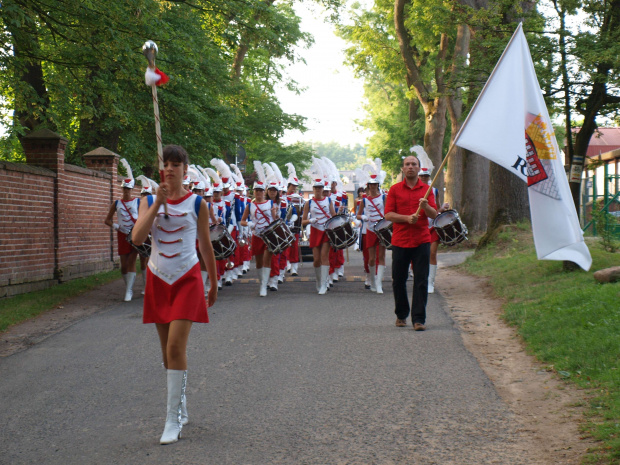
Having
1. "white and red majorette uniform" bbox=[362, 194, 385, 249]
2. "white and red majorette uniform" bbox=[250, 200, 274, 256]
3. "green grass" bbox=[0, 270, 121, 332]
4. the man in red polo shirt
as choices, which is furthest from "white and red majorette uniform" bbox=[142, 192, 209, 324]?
"white and red majorette uniform" bbox=[250, 200, 274, 256]

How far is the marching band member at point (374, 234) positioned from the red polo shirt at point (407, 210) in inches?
171

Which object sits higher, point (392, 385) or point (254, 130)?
point (254, 130)

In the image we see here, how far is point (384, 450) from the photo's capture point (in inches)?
185

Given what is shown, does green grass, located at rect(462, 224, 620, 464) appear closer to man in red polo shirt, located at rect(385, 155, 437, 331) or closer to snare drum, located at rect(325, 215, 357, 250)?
man in red polo shirt, located at rect(385, 155, 437, 331)

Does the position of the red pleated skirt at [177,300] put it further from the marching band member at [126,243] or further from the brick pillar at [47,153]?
the brick pillar at [47,153]

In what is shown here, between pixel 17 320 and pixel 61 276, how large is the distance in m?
4.72

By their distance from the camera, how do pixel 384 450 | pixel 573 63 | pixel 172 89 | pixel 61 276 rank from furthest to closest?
pixel 172 89 → pixel 61 276 → pixel 573 63 → pixel 384 450

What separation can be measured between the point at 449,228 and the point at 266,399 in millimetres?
7497

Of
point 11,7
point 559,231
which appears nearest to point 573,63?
point 559,231

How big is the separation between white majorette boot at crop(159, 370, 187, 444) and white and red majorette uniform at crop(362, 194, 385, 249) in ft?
29.2

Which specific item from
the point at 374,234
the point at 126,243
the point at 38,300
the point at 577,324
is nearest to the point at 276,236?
the point at 374,234

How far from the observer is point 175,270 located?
17.1ft

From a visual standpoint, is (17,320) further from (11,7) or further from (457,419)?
(457,419)

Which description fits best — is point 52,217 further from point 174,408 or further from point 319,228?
point 174,408
